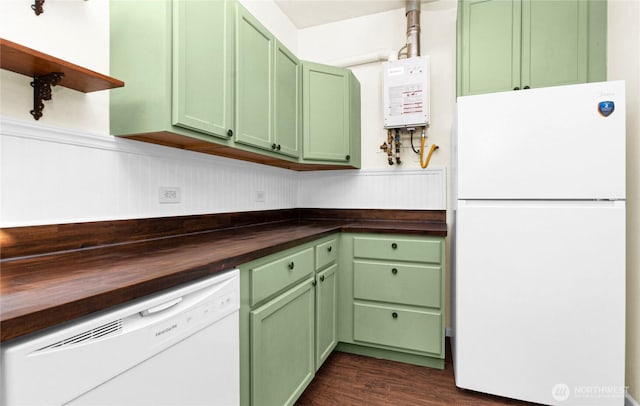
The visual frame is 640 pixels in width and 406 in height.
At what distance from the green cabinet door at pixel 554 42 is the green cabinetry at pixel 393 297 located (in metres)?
1.20

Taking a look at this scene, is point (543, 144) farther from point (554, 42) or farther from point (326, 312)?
point (326, 312)

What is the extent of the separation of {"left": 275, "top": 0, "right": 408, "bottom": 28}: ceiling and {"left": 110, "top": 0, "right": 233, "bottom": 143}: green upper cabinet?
146 centimetres

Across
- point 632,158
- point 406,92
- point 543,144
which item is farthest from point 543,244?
point 406,92

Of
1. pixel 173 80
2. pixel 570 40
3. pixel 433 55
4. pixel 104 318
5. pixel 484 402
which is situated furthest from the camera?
pixel 433 55

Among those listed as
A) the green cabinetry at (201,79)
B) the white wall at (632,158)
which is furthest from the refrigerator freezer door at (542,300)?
the green cabinetry at (201,79)

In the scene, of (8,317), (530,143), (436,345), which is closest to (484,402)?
(436,345)

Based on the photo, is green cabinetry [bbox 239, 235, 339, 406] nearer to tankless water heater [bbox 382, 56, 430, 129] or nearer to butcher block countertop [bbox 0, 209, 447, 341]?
butcher block countertop [bbox 0, 209, 447, 341]

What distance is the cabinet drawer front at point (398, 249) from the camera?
2.00 metres

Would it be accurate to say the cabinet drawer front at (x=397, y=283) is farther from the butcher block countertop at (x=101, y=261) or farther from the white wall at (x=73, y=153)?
the white wall at (x=73, y=153)

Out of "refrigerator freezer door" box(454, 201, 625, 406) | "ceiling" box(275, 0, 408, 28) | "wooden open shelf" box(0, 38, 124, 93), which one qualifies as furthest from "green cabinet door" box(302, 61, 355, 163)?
"wooden open shelf" box(0, 38, 124, 93)

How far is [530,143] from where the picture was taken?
1598 mm

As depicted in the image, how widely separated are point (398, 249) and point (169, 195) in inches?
56.1

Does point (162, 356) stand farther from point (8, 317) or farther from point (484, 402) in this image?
point (484, 402)

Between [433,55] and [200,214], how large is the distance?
2.21m
